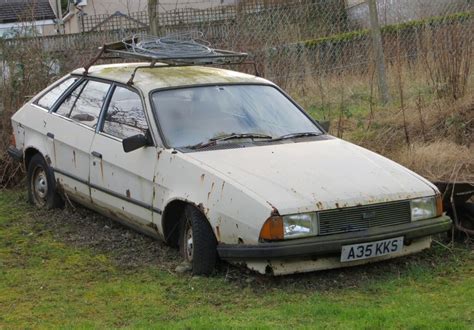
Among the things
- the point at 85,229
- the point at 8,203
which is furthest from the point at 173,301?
the point at 8,203

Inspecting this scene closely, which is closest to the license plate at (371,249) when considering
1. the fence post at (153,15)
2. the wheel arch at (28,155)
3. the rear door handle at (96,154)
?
the rear door handle at (96,154)

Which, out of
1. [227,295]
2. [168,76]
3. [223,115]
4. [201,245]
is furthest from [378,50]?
[227,295]

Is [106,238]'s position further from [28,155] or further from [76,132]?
[28,155]

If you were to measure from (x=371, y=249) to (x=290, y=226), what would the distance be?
2.18 feet

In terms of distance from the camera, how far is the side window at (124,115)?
667 centimetres

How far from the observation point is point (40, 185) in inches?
322

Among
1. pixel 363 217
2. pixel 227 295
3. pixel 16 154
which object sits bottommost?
pixel 227 295

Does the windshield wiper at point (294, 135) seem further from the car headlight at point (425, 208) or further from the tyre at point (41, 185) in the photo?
the tyre at point (41, 185)

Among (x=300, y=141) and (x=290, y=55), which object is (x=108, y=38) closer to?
(x=290, y=55)

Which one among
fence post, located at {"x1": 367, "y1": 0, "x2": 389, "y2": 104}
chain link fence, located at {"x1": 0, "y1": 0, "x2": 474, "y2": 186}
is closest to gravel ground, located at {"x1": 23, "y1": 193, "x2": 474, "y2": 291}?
chain link fence, located at {"x1": 0, "y1": 0, "x2": 474, "y2": 186}

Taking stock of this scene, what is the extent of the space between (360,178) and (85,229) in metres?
2.89

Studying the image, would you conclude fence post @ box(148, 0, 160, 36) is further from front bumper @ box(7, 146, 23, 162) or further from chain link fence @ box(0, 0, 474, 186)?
front bumper @ box(7, 146, 23, 162)

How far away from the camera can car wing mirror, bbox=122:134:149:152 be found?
6.29 metres

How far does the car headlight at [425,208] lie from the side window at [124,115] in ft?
7.52
